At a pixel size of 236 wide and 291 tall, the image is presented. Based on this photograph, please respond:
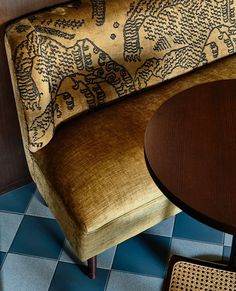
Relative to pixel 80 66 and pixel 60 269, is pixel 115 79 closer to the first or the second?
pixel 80 66

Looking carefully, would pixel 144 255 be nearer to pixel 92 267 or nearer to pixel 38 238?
pixel 92 267

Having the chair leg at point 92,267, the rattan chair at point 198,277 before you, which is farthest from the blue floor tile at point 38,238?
A: the rattan chair at point 198,277

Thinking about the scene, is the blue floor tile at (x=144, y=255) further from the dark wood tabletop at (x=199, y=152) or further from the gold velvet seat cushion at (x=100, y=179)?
the dark wood tabletop at (x=199, y=152)

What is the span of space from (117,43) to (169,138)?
42cm

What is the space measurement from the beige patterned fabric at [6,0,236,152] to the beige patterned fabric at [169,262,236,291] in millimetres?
484

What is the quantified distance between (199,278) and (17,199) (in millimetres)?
676

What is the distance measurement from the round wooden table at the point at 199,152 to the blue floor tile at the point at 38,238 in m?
0.53

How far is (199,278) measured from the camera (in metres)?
1.08

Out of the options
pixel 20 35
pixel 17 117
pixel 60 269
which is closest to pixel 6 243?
pixel 60 269

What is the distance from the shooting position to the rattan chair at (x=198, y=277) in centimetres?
106

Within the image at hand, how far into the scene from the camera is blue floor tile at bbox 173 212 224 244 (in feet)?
4.55

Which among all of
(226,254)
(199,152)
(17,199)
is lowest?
(226,254)

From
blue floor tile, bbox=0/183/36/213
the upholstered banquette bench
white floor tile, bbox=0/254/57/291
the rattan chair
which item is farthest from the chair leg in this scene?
blue floor tile, bbox=0/183/36/213

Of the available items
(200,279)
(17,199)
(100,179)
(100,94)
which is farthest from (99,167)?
(17,199)
